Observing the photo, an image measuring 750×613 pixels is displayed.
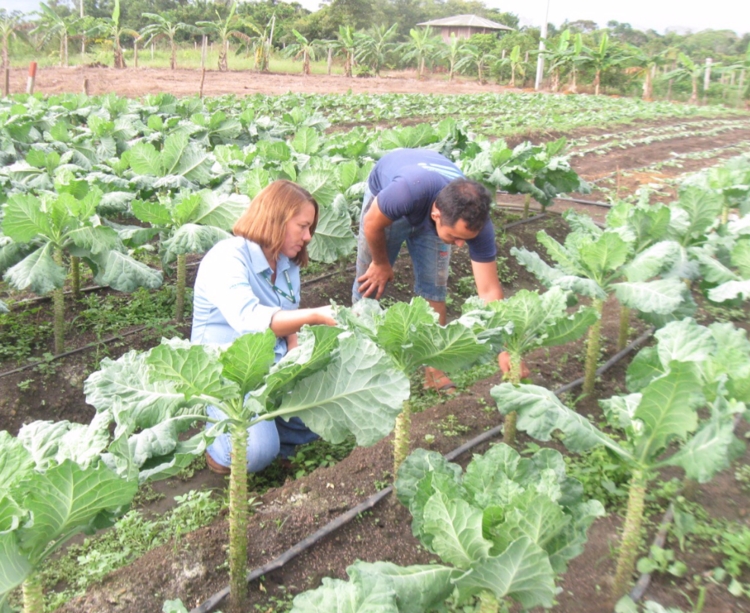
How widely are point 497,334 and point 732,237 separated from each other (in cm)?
222

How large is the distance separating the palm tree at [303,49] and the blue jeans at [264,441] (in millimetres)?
25410

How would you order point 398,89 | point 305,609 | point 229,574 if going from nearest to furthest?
1. point 305,609
2. point 229,574
3. point 398,89

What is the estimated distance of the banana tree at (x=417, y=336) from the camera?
2299mm

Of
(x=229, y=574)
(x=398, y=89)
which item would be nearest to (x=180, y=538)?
(x=229, y=574)

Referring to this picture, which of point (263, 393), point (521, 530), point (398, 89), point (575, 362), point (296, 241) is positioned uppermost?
point (398, 89)

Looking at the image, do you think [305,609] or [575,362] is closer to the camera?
[305,609]

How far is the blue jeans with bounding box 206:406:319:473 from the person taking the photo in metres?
3.18

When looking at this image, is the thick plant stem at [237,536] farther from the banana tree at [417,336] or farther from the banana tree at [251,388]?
the banana tree at [417,336]

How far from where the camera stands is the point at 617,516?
2732 mm

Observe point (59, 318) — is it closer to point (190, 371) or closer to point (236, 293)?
point (236, 293)

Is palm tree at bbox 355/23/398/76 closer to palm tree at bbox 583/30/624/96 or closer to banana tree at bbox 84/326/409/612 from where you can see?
palm tree at bbox 583/30/624/96

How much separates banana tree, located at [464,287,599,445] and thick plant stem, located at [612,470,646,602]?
2.27ft

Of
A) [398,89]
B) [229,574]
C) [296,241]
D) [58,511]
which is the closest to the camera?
[58,511]

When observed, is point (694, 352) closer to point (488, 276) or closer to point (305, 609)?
point (488, 276)
